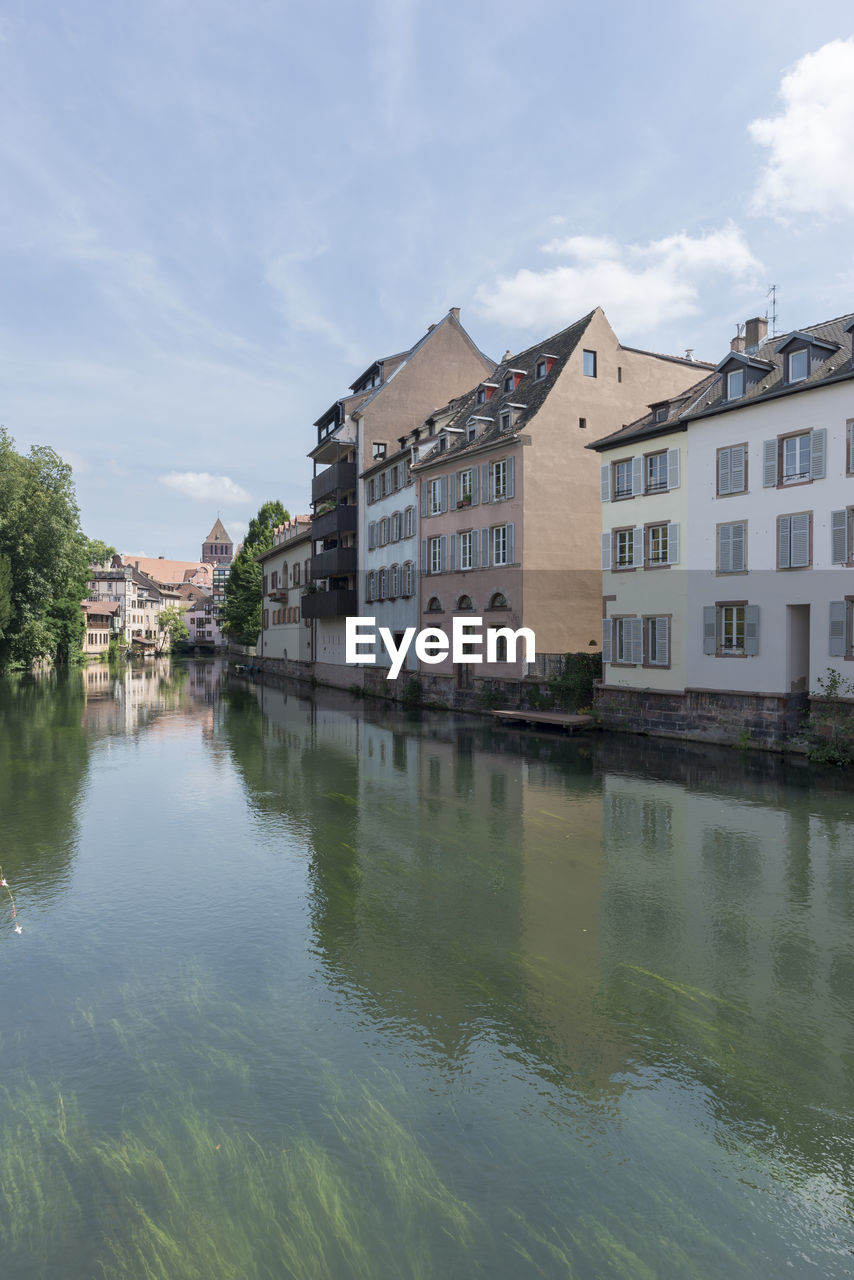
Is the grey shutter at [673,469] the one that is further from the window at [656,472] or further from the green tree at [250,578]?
the green tree at [250,578]

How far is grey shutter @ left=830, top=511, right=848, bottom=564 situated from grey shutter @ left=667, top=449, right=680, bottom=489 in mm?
5647

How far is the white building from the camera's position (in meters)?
22.3

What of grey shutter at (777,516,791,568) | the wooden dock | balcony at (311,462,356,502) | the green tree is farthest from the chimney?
the green tree

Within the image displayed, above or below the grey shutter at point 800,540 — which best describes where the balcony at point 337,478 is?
above

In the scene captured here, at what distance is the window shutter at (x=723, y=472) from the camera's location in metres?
24.9

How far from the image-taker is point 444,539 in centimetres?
3769

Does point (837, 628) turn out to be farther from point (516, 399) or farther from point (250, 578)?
point (250, 578)

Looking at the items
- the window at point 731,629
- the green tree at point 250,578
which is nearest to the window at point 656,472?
the window at point 731,629

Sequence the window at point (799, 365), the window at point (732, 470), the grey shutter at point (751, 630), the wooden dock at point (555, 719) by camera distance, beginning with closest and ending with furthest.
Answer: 1. the window at point (799, 365)
2. the grey shutter at point (751, 630)
3. the window at point (732, 470)
4. the wooden dock at point (555, 719)

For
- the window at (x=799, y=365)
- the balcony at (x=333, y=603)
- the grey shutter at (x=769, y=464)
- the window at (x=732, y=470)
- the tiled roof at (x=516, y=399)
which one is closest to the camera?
the window at (x=799, y=365)

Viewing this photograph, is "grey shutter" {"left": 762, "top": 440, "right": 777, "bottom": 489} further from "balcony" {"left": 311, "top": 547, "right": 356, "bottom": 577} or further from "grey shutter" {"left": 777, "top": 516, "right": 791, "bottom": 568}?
"balcony" {"left": 311, "top": 547, "right": 356, "bottom": 577}

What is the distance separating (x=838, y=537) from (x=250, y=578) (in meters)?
65.1

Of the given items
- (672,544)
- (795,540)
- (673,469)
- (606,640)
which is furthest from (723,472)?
(606,640)

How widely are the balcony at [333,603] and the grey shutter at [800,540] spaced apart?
28.7m
